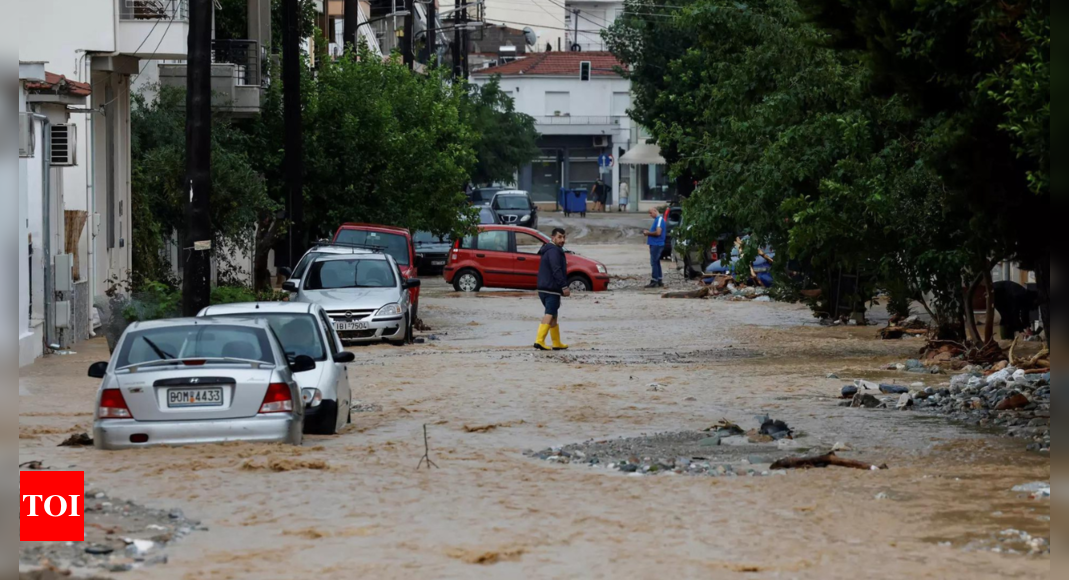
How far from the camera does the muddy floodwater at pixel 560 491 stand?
8.56 meters

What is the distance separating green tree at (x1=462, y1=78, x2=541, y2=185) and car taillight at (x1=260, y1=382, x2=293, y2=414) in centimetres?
5669

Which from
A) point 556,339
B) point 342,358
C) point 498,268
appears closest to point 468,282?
point 498,268

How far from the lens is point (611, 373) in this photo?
20.4 meters

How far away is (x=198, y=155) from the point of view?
20359 millimetres

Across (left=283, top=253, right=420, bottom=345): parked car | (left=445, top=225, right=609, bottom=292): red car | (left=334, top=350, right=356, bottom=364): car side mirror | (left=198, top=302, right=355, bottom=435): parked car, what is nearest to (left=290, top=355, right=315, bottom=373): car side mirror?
(left=198, top=302, right=355, bottom=435): parked car

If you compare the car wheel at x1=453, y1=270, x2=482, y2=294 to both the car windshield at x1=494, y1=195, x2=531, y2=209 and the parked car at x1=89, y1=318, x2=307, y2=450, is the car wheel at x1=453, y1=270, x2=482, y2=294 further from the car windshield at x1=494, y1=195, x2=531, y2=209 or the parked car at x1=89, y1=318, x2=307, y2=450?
the parked car at x1=89, y1=318, x2=307, y2=450

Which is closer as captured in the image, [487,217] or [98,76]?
[98,76]

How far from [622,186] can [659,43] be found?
2760cm

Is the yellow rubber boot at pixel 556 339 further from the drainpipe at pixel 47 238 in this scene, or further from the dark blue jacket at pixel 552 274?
the drainpipe at pixel 47 238

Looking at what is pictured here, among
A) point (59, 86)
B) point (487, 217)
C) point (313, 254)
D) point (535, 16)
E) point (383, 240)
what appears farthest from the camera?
point (535, 16)

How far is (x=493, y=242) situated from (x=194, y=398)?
27771mm

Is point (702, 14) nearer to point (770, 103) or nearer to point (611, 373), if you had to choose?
point (770, 103)

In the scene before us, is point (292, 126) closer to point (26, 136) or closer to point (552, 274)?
point (552, 274)

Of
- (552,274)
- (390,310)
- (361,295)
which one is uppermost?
(552,274)
